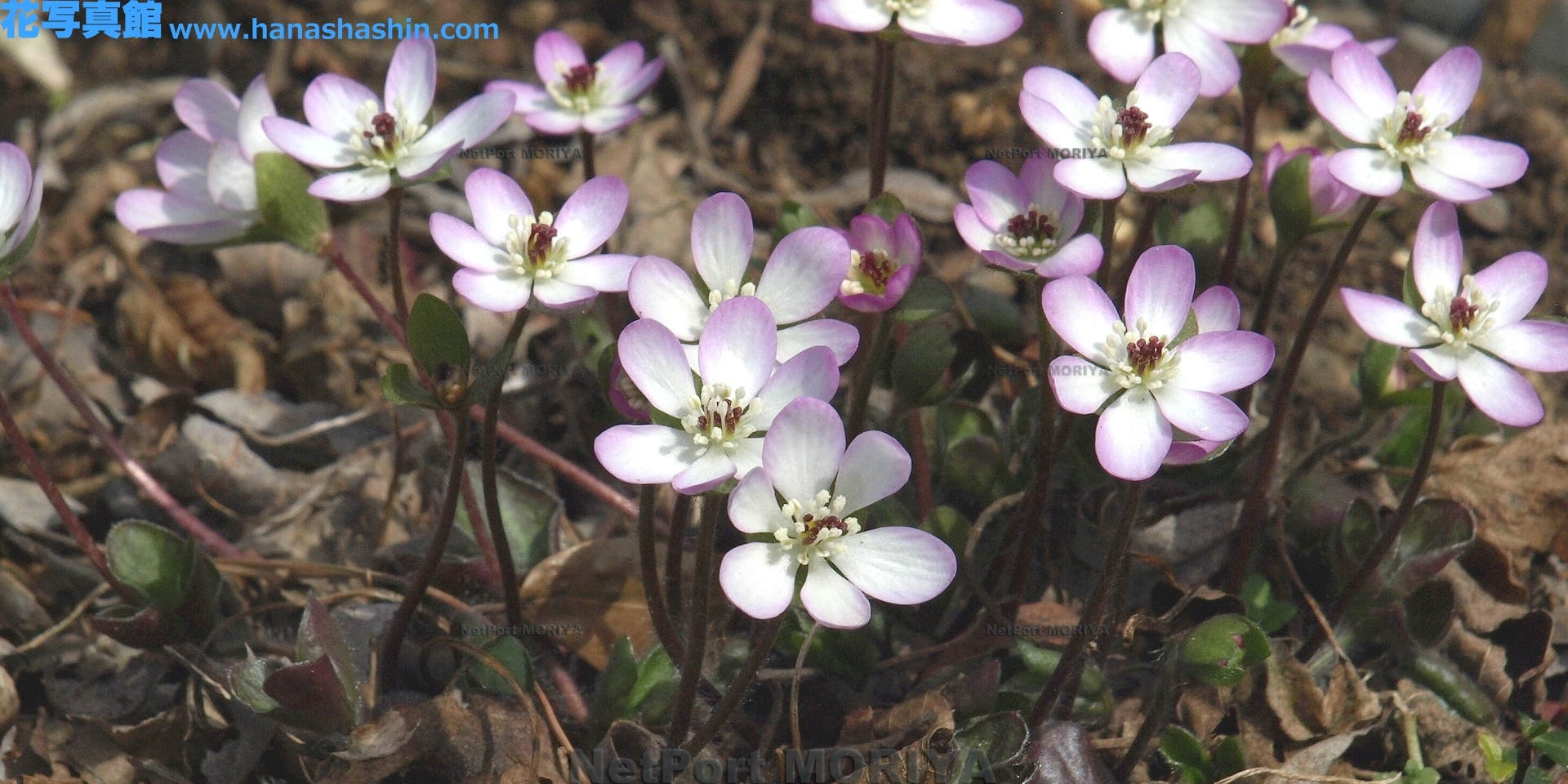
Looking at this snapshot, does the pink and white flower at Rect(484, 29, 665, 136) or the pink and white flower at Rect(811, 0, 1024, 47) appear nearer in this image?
the pink and white flower at Rect(811, 0, 1024, 47)

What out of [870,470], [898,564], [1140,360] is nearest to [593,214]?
[870,470]

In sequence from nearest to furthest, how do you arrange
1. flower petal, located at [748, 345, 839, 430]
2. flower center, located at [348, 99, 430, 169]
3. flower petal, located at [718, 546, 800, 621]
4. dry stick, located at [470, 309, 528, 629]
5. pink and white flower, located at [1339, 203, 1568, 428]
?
flower petal, located at [718, 546, 800, 621] → flower petal, located at [748, 345, 839, 430] → dry stick, located at [470, 309, 528, 629] → pink and white flower, located at [1339, 203, 1568, 428] → flower center, located at [348, 99, 430, 169]

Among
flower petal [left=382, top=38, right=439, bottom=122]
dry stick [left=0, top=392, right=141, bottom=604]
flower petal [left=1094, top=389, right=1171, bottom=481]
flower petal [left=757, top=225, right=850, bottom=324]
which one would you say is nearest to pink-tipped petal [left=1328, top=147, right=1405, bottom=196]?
flower petal [left=1094, top=389, right=1171, bottom=481]

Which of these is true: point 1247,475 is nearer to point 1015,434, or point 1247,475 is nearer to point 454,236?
point 1015,434

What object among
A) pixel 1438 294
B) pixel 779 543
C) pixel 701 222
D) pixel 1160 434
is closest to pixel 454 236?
pixel 701 222

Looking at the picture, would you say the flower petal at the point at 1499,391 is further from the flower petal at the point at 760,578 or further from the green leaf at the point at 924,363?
the flower petal at the point at 760,578

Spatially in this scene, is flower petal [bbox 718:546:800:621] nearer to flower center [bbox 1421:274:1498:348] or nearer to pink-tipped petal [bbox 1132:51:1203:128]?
pink-tipped petal [bbox 1132:51:1203:128]

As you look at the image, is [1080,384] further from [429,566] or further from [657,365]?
[429,566]

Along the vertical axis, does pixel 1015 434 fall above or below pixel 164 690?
above
